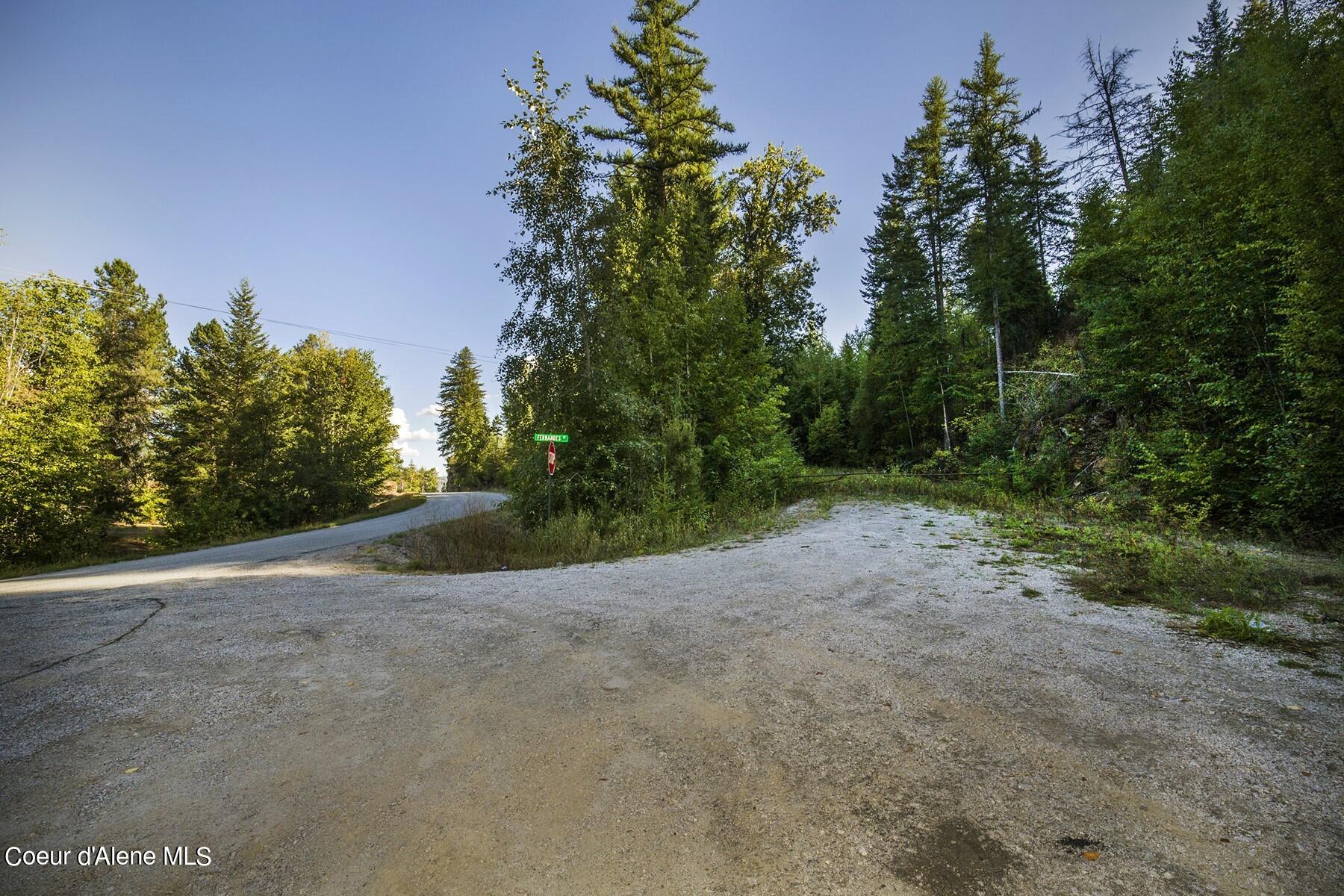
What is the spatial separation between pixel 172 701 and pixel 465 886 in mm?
2397

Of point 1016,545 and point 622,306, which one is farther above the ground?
point 622,306

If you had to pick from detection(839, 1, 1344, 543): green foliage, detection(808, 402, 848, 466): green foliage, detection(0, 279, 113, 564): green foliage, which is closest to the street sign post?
detection(839, 1, 1344, 543): green foliage

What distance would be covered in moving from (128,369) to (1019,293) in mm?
40832

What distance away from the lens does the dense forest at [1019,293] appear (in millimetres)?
6465

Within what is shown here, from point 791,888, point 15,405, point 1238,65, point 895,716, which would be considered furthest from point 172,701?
point 15,405

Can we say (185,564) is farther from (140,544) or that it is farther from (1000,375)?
(1000,375)

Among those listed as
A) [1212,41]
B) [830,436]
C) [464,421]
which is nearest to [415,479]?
[464,421]

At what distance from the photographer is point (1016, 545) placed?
23.0 feet

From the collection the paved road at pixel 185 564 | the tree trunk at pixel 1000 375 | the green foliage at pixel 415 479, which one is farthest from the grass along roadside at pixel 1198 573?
the green foliage at pixel 415 479

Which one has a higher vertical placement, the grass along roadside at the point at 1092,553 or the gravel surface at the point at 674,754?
the gravel surface at the point at 674,754

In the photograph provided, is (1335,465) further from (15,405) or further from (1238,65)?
(15,405)

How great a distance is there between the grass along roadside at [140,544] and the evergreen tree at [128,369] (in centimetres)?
118

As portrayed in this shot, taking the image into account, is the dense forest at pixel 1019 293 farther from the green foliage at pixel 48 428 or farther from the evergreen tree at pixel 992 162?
the green foliage at pixel 48 428

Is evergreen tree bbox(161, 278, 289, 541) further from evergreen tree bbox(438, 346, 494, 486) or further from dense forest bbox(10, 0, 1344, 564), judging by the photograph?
evergreen tree bbox(438, 346, 494, 486)
